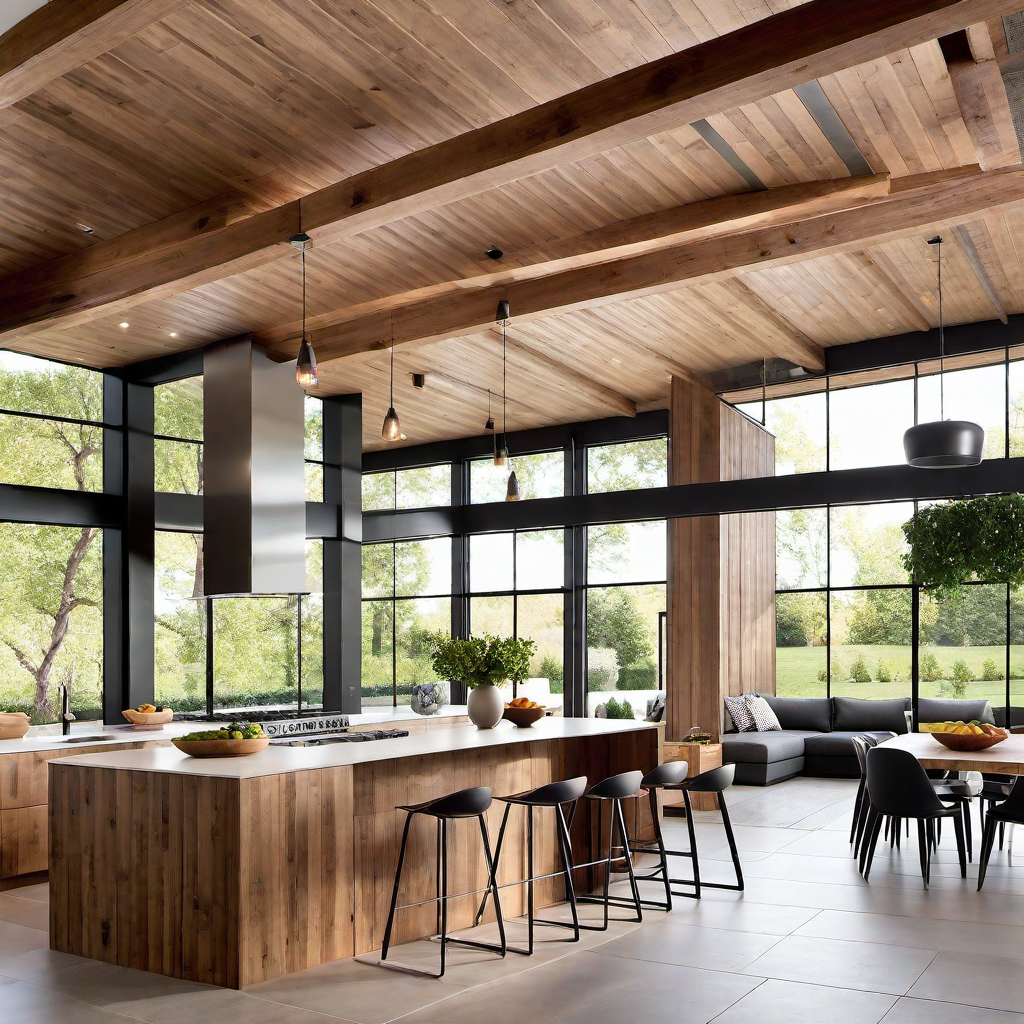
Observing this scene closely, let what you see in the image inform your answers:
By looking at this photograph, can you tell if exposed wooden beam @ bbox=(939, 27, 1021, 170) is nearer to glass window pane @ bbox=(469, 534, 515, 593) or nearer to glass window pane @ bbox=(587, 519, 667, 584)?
glass window pane @ bbox=(587, 519, 667, 584)

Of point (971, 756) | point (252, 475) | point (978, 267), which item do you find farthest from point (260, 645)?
point (971, 756)

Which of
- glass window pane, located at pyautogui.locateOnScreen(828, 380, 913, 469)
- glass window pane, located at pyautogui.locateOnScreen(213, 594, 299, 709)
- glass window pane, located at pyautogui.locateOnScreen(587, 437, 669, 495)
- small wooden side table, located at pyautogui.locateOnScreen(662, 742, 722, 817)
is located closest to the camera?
small wooden side table, located at pyautogui.locateOnScreen(662, 742, 722, 817)

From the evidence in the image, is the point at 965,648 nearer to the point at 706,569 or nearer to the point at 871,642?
the point at 871,642

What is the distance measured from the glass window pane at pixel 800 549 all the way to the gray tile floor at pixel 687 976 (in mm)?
5982

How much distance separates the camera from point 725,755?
10328mm

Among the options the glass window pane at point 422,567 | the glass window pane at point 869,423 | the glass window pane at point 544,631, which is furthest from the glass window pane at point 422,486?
the glass window pane at point 869,423

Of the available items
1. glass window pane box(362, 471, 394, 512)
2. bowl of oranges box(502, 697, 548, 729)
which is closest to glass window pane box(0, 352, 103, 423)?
glass window pane box(362, 471, 394, 512)

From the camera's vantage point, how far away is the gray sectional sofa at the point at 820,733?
10.2 metres

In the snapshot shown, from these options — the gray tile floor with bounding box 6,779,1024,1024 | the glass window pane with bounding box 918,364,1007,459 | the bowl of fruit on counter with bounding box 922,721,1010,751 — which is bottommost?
the gray tile floor with bounding box 6,779,1024,1024

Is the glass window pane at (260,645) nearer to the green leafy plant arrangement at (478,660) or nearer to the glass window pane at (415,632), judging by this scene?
the glass window pane at (415,632)

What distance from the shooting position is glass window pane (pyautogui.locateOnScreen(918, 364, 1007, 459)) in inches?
399

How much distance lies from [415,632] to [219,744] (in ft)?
27.9

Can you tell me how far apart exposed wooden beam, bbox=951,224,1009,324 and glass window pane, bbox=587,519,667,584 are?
4.42 metres

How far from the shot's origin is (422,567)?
45.3ft
